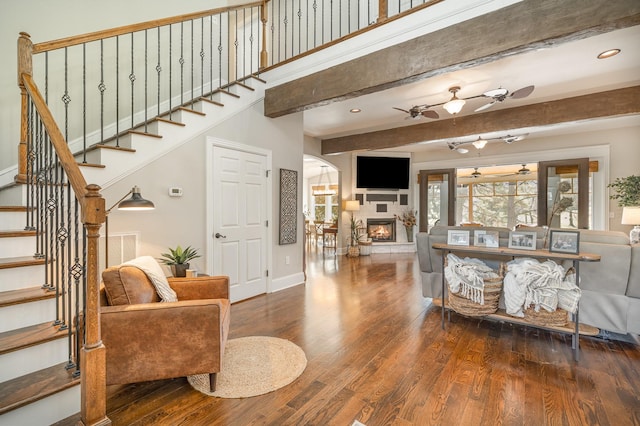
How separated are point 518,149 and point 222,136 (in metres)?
7.35

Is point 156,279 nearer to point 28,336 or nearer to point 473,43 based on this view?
point 28,336

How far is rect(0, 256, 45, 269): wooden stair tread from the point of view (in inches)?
76.5

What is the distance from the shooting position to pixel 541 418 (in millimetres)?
1833

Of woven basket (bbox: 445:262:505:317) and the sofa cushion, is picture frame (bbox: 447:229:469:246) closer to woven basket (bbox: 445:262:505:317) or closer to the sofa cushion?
woven basket (bbox: 445:262:505:317)

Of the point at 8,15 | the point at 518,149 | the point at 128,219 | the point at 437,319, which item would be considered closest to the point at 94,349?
the point at 128,219

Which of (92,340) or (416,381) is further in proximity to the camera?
(416,381)

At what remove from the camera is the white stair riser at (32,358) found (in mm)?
1631

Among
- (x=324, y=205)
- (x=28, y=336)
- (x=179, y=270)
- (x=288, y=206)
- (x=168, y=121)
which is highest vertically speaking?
(x=168, y=121)

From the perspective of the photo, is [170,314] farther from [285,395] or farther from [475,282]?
[475,282]

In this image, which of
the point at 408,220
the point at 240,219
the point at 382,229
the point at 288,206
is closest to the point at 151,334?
the point at 240,219

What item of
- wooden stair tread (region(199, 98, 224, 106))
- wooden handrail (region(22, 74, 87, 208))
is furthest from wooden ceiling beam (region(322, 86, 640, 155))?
wooden handrail (region(22, 74, 87, 208))

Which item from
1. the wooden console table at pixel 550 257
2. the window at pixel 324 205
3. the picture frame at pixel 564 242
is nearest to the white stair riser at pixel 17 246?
the wooden console table at pixel 550 257

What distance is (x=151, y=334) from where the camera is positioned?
1.92 metres

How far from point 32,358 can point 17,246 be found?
3.10ft
